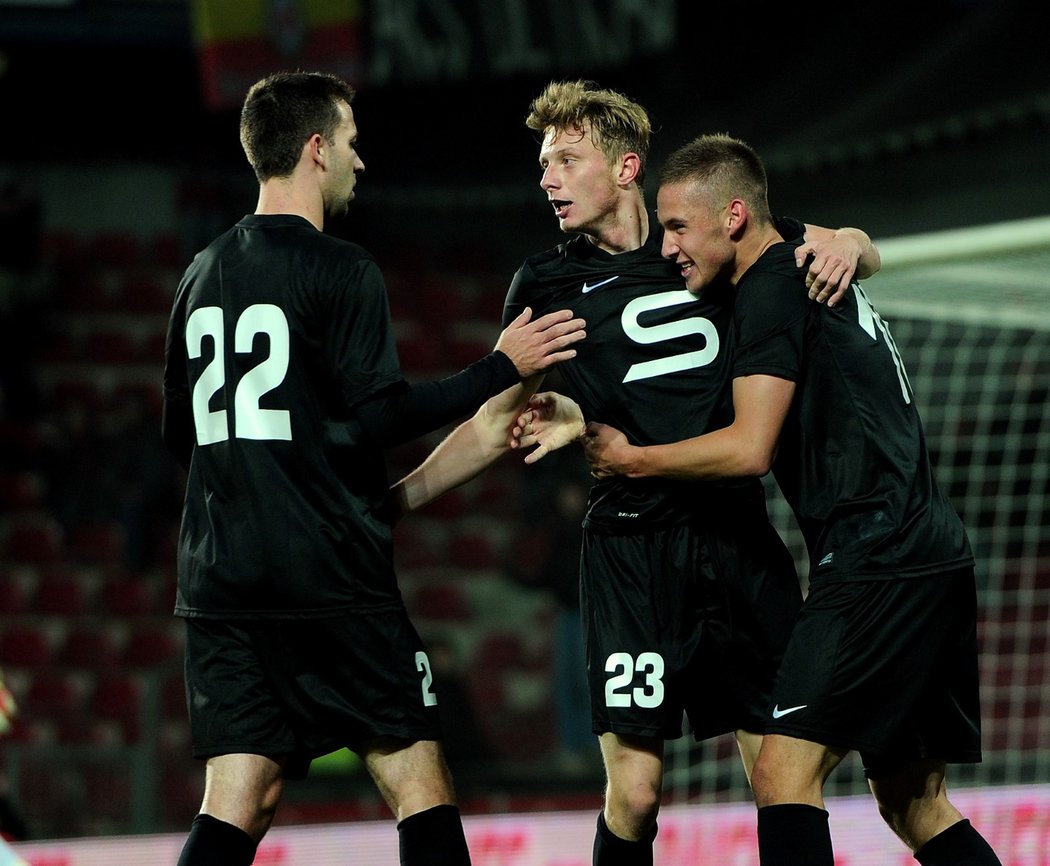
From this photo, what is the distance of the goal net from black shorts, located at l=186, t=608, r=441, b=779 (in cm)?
411

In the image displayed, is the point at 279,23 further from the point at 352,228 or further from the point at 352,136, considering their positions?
the point at 352,136

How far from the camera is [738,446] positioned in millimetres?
3203

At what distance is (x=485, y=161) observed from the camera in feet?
40.9

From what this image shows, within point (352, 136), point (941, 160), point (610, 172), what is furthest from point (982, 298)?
point (941, 160)

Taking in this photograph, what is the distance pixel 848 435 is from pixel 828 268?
14.7 inches

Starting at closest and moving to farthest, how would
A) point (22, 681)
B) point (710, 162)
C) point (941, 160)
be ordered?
point (710, 162), point (22, 681), point (941, 160)

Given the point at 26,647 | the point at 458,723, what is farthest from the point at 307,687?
the point at 26,647

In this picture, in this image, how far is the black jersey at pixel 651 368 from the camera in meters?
3.59

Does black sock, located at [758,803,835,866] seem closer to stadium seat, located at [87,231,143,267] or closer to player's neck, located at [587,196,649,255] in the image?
player's neck, located at [587,196,649,255]

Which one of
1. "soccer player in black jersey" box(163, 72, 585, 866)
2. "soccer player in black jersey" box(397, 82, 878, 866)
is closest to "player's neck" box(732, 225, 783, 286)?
"soccer player in black jersey" box(397, 82, 878, 866)

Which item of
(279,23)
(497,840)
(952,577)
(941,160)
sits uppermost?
(279,23)

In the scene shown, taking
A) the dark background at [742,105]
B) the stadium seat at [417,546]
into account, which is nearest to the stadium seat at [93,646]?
the stadium seat at [417,546]

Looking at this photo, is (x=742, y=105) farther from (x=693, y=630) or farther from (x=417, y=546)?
(x=693, y=630)

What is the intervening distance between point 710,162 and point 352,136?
830 millimetres
